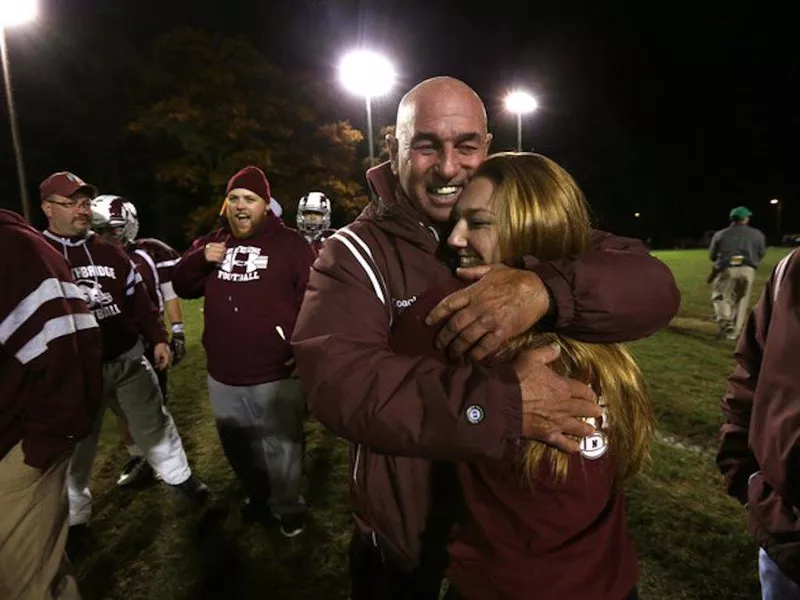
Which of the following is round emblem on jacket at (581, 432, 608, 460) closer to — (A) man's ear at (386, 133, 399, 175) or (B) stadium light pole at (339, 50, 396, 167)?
(A) man's ear at (386, 133, 399, 175)

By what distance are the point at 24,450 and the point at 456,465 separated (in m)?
2.07

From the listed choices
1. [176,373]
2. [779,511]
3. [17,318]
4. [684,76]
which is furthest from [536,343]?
[684,76]

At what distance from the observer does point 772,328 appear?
1.82 m

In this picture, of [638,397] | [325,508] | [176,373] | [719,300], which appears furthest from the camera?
[719,300]

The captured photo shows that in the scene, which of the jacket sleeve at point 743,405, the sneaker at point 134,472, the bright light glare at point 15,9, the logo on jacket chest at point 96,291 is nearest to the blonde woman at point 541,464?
the jacket sleeve at point 743,405

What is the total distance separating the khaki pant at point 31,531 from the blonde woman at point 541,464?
207 cm

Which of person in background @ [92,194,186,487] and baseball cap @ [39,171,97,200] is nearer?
baseball cap @ [39,171,97,200]

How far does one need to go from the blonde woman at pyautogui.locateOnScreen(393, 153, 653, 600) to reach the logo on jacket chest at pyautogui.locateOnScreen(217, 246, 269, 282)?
107 inches

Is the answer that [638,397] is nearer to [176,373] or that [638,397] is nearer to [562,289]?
[562,289]

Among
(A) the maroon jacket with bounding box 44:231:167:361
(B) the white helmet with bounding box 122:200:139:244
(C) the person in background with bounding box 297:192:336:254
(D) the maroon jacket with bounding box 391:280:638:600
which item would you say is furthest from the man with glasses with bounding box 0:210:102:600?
(C) the person in background with bounding box 297:192:336:254

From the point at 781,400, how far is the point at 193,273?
402 cm

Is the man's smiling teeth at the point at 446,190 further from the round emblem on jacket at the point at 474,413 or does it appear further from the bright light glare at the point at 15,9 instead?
the bright light glare at the point at 15,9

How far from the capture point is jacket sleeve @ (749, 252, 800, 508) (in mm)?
1680

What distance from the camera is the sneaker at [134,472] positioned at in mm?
5020
